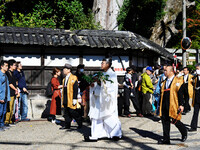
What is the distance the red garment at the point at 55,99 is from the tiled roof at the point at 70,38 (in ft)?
7.92

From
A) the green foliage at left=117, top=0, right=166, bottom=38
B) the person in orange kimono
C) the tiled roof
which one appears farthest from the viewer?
the green foliage at left=117, top=0, right=166, bottom=38

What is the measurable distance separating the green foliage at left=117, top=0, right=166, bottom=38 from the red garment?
12976 millimetres

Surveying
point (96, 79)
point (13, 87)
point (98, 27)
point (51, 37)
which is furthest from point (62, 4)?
point (96, 79)

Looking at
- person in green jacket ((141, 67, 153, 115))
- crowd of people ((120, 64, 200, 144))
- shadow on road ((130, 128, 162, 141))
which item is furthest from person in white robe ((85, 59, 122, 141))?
person in green jacket ((141, 67, 153, 115))

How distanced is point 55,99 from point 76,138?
2.54m

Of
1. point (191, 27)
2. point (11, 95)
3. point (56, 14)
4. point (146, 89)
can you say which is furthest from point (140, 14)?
point (11, 95)

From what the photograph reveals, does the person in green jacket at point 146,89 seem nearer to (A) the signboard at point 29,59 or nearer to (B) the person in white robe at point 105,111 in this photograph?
(B) the person in white robe at point 105,111

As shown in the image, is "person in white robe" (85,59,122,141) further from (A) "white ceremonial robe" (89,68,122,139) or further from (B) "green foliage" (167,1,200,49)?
(B) "green foliage" (167,1,200,49)

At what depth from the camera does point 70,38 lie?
11164mm

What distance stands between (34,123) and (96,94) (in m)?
3.38

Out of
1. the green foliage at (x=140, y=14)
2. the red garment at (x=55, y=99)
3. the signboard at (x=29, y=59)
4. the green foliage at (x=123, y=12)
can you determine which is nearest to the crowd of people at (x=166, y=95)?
the red garment at (x=55, y=99)

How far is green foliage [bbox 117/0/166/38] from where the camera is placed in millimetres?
19609

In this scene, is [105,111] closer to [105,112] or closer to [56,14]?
[105,112]

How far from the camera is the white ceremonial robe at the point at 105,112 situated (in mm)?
6250
